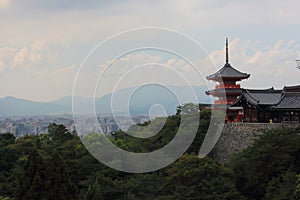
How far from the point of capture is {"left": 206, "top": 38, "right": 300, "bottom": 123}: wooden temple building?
2497cm

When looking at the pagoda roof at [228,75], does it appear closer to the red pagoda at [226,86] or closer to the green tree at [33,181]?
the red pagoda at [226,86]

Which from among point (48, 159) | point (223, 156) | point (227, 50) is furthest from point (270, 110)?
point (48, 159)

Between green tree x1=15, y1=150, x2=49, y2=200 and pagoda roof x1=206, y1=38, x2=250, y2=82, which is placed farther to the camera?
pagoda roof x1=206, y1=38, x2=250, y2=82

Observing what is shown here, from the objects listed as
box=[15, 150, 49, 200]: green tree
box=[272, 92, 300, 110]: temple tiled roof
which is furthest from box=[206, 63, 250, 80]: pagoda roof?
box=[15, 150, 49, 200]: green tree

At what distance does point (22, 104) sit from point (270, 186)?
218 ft

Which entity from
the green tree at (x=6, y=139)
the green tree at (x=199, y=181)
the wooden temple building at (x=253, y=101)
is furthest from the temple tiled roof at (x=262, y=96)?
the green tree at (x=6, y=139)

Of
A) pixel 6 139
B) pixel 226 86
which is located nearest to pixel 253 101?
pixel 226 86

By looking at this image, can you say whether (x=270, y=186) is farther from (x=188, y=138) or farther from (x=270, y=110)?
(x=270, y=110)

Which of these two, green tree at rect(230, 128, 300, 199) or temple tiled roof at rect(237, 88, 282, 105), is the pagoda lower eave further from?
green tree at rect(230, 128, 300, 199)

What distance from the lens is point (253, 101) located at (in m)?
26.7

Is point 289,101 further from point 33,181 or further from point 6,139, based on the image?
point 6,139

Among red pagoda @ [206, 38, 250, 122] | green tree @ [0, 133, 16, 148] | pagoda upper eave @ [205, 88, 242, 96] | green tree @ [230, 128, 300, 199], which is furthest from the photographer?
red pagoda @ [206, 38, 250, 122]

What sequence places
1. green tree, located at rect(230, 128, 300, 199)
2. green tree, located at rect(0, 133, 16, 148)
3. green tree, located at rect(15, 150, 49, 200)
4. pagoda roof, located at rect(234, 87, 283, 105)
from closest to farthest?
green tree, located at rect(15, 150, 49, 200), green tree, located at rect(230, 128, 300, 199), pagoda roof, located at rect(234, 87, 283, 105), green tree, located at rect(0, 133, 16, 148)

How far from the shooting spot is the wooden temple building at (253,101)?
2497cm
